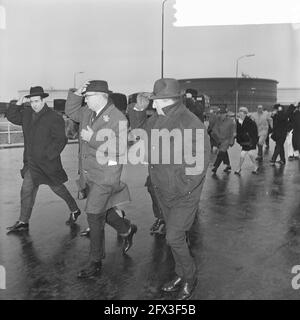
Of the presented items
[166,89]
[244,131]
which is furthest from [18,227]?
[244,131]

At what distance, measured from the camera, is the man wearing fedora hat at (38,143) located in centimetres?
516

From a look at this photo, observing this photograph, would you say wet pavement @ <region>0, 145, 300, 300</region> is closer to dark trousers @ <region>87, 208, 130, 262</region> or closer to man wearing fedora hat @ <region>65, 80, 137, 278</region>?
dark trousers @ <region>87, 208, 130, 262</region>

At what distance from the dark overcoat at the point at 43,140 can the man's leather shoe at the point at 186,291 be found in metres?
2.49

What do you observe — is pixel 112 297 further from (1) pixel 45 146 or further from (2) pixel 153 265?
(1) pixel 45 146

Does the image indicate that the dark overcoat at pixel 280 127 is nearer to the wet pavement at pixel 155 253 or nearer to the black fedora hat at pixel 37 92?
the wet pavement at pixel 155 253

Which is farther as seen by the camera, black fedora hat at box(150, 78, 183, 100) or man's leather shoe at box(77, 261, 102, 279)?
man's leather shoe at box(77, 261, 102, 279)

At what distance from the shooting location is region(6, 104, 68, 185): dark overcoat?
517 centimetres

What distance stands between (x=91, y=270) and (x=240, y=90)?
73865mm

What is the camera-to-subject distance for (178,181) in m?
3.46

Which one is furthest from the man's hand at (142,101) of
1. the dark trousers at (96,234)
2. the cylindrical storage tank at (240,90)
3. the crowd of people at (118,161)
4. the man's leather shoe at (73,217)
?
the cylindrical storage tank at (240,90)

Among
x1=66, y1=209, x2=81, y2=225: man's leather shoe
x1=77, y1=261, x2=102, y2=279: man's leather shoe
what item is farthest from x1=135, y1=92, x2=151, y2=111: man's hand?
x1=66, y1=209, x2=81, y2=225: man's leather shoe

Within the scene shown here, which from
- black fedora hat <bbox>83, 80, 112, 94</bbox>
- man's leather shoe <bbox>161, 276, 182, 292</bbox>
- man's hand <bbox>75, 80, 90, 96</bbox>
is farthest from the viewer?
man's hand <bbox>75, 80, 90, 96</bbox>

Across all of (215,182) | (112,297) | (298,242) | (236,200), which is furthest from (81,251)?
(215,182)

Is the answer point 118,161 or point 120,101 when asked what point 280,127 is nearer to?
point 120,101
